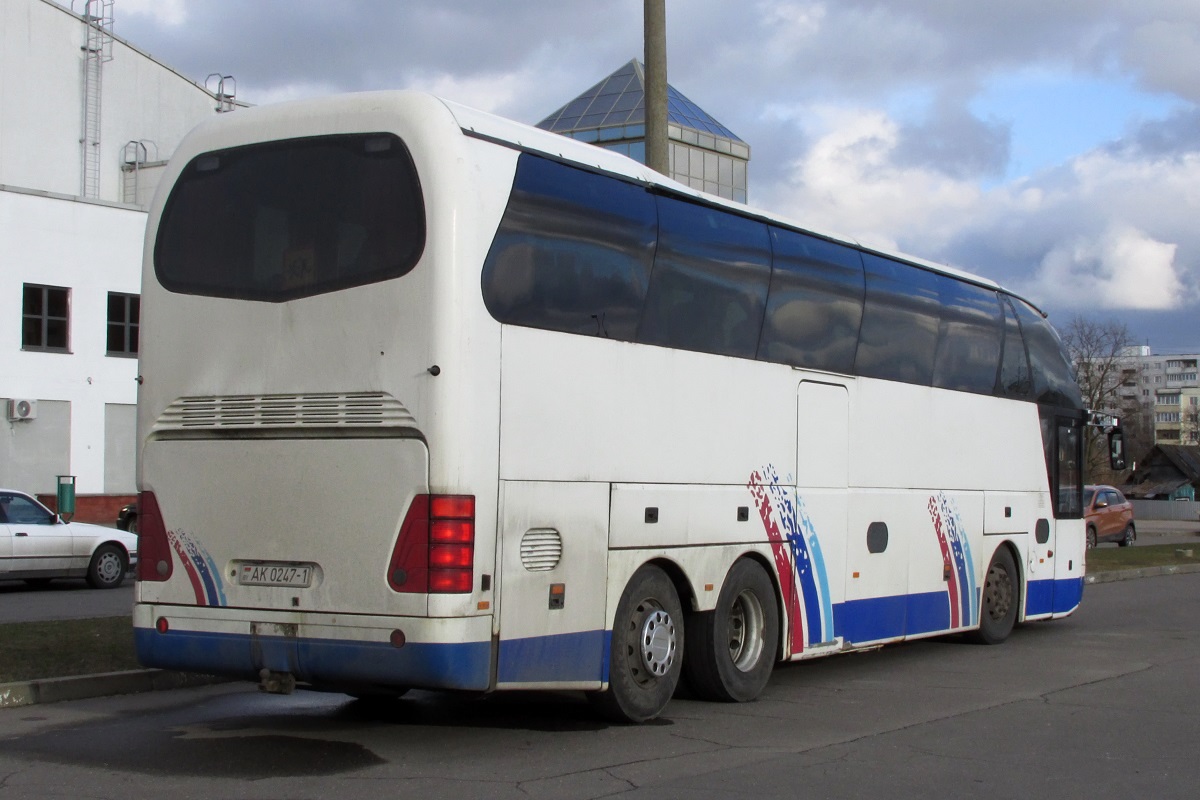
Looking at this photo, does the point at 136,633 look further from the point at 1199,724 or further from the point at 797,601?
the point at 1199,724

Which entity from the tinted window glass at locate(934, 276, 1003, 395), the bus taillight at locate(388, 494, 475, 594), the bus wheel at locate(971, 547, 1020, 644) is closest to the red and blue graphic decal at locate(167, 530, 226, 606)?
the bus taillight at locate(388, 494, 475, 594)

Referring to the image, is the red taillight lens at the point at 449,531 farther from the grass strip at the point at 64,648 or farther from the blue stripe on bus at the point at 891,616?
the blue stripe on bus at the point at 891,616

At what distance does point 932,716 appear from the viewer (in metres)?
9.72

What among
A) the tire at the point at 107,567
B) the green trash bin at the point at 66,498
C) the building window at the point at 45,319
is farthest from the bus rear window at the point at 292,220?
the building window at the point at 45,319

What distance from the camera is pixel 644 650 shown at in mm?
8938

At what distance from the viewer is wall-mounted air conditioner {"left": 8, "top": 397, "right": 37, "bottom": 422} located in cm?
3553

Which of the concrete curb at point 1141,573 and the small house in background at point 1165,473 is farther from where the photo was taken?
the small house in background at point 1165,473

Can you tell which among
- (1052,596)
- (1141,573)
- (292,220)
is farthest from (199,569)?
(1141,573)

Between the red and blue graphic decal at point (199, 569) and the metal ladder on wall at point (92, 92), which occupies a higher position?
the metal ladder on wall at point (92, 92)

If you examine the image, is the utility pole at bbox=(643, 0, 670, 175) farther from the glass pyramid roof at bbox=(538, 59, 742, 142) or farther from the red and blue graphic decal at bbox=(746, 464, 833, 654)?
the glass pyramid roof at bbox=(538, 59, 742, 142)

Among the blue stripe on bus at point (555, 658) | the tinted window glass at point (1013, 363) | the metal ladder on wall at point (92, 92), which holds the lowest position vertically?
the blue stripe on bus at point (555, 658)

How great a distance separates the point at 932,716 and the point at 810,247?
379 centimetres

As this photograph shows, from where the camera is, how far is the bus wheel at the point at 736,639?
973 cm

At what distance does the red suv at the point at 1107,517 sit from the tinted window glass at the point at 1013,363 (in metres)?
24.6
